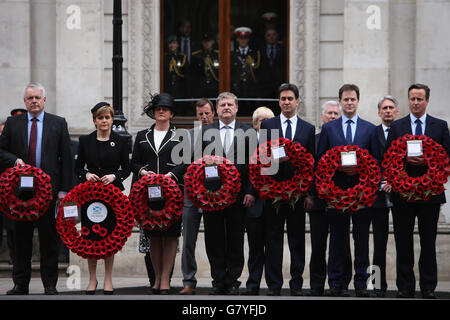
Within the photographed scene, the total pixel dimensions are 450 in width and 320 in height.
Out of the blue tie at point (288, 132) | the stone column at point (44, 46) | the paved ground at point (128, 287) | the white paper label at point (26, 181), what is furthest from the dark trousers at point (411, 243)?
the stone column at point (44, 46)

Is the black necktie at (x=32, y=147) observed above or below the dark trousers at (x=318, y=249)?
above

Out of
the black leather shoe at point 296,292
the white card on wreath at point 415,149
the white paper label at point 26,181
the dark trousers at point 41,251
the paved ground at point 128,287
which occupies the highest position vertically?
the white card on wreath at point 415,149

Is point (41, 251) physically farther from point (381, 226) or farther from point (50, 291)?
point (381, 226)

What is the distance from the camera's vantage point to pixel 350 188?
9312 millimetres

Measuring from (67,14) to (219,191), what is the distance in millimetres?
6333

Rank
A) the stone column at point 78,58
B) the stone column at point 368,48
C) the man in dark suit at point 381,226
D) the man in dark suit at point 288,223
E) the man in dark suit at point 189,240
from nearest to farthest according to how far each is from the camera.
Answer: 1. the man in dark suit at point 288,223
2. the man in dark suit at point 381,226
3. the man in dark suit at point 189,240
4. the stone column at point 368,48
5. the stone column at point 78,58

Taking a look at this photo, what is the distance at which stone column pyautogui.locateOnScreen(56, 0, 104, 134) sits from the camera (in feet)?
47.5

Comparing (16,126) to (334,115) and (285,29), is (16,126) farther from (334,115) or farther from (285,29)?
(285,29)

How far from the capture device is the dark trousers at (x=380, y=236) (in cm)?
1005

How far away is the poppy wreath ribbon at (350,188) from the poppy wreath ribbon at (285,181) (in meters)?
0.15

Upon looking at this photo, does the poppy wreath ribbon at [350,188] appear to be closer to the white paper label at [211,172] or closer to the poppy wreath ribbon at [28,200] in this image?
the white paper label at [211,172]

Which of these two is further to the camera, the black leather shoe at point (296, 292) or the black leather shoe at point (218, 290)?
the black leather shoe at point (218, 290)

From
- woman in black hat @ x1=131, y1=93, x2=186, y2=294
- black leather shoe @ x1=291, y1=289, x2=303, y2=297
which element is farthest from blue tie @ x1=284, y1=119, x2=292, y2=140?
black leather shoe @ x1=291, y1=289, x2=303, y2=297

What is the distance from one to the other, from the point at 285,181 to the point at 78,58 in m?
6.34
